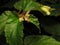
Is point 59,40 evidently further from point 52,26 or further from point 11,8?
point 11,8

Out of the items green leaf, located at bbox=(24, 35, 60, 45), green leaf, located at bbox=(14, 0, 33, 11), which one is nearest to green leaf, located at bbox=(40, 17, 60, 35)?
green leaf, located at bbox=(24, 35, 60, 45)

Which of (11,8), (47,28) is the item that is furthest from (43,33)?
(11,8)

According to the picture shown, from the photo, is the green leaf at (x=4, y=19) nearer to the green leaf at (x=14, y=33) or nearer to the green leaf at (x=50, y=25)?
the green leaf at (x=14, y=33)

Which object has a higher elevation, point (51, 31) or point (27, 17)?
point (27, 17)

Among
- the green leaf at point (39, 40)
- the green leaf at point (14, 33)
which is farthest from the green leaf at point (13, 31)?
the green leaf at point (39, 40)

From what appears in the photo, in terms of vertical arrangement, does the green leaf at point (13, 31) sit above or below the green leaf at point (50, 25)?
above
